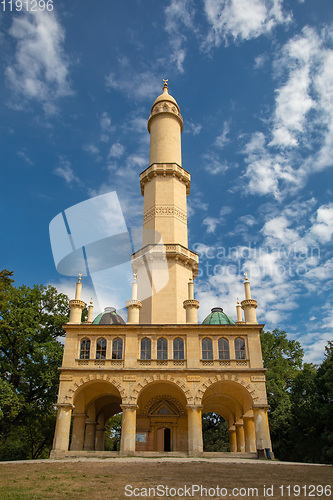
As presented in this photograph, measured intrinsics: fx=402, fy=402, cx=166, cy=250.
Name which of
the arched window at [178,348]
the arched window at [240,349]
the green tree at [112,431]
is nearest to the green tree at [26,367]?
the arched window at [178,348]

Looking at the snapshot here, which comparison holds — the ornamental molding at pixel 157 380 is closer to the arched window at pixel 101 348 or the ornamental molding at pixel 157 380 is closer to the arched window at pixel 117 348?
the arched window at pixel 117 348

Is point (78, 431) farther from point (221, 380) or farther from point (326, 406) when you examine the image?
point (326, 406)

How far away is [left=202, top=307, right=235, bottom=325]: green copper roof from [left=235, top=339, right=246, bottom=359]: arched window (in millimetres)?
1853

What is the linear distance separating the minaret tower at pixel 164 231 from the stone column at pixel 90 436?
996 cm

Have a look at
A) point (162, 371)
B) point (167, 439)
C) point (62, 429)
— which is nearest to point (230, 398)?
point (167, 439)

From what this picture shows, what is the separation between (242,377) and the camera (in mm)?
29766

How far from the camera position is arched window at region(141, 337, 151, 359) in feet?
102

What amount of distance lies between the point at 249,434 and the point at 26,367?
19.8m

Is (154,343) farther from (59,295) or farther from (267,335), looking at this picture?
(267,335)

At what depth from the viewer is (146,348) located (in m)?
31.2

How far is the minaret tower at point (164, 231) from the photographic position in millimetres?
36562

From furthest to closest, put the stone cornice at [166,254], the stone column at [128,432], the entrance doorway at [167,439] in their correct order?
the stone cornice at [166,254] → the entrance doorway at [167,439] → the stone column at [128,432]

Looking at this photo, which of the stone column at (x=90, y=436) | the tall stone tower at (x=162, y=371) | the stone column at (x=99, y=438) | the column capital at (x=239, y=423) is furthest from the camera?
the stone column at (x=99, y=438)

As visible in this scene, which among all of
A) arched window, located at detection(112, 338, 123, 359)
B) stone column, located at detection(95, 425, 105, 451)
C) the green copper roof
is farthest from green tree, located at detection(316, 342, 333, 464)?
stone column, located at detection(95, 425, 105, 451)
